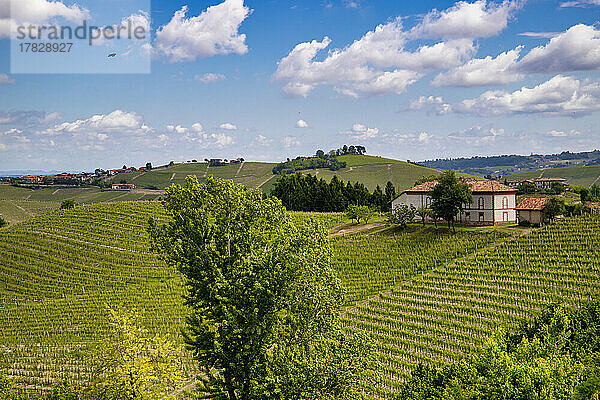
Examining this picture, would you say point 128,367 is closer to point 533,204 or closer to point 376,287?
point 376,287

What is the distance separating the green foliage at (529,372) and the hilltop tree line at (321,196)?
217 feet

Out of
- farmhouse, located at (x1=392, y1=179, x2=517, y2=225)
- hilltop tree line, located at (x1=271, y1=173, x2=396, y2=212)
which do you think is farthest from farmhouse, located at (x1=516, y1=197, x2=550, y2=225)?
hilltop tree line, located at (x1=271, y1=173, x2=396, y2=212)

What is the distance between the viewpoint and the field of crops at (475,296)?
1222 inches

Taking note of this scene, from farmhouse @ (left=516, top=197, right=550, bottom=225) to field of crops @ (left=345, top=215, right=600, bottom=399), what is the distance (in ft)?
12.2

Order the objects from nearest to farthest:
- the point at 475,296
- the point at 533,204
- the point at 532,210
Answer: the point at 475,296 < the point at 532,210 < the point at 533,204

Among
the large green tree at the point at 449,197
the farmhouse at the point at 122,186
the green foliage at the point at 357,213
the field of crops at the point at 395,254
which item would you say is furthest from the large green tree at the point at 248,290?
the farmhouse at the point at 122,186

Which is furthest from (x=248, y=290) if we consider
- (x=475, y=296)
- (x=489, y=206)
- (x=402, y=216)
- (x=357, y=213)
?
(x=357, y=213)

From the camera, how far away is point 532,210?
173 feet

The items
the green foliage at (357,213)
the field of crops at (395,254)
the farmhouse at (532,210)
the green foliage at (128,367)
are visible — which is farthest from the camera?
the green foliage at (357,213)

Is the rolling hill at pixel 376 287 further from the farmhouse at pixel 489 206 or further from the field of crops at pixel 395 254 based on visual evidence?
the farmhouse at pixel 489 206

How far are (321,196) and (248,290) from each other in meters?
76.7

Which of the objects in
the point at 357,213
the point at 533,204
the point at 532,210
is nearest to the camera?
the point at 532,210

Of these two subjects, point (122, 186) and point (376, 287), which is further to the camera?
point (122, 186)

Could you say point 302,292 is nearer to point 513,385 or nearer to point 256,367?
point 256,367
